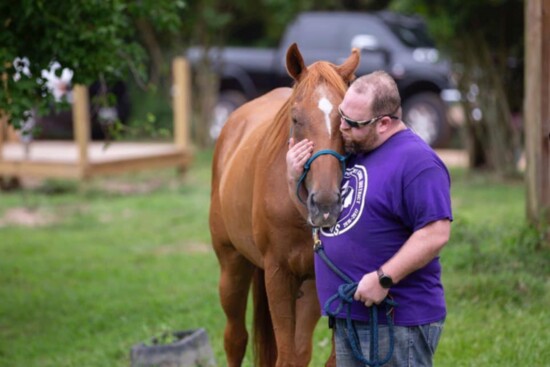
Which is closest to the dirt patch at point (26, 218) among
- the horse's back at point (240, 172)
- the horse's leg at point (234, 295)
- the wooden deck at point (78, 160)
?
the wooden deck at point (78, 160)

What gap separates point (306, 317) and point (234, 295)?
2.65ft

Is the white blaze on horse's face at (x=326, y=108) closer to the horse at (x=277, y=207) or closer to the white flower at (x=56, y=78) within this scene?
the horse at (x=277, y=207)

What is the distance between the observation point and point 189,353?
555cm

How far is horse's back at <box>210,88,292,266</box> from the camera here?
4770 millimetres

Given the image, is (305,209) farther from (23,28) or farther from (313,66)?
(23,28)

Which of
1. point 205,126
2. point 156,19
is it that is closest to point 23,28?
point 156,19

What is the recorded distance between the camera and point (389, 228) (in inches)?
132

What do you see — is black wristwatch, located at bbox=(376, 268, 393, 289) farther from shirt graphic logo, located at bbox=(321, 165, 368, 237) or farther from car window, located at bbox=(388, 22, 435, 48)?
car window, located at bbox=(388, 22, 435, 48)

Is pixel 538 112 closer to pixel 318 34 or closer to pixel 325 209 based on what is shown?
pixel 325 209

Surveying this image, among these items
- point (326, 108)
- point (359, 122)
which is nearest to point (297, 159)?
point (326, 108)

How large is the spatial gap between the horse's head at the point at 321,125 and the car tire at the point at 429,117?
1186 cm

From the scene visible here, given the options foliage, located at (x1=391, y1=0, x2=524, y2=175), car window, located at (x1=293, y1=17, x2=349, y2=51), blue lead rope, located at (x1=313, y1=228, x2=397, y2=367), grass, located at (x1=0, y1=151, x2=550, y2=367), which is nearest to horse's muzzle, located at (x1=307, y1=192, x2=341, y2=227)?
blue lead rope, located at (x1=313, y1=228, x2=397, y2=367)

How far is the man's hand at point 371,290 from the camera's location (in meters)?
3.30

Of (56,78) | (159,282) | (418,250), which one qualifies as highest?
(56,78)
